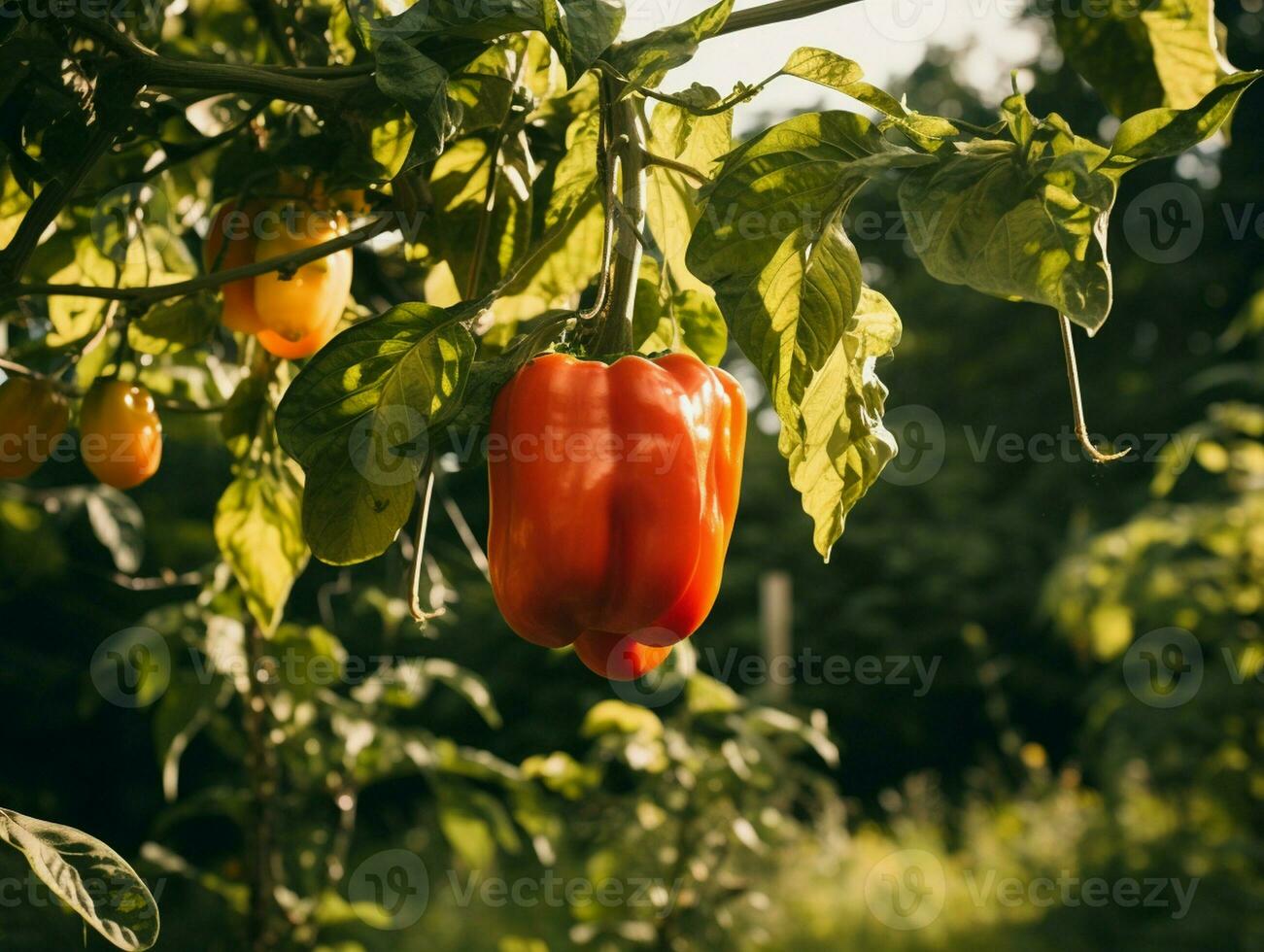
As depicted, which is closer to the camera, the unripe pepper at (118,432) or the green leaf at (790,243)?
the green leaf at (790,243)

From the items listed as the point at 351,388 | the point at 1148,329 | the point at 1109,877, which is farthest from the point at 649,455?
the point at 1148,329

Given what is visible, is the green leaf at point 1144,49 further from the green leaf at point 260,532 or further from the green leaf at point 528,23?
the green leaf at point 260,532

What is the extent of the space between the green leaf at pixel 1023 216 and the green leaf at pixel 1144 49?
35 centimetres

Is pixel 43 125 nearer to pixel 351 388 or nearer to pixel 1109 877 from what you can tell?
pixel 351 388

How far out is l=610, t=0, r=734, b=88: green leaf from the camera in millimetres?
583

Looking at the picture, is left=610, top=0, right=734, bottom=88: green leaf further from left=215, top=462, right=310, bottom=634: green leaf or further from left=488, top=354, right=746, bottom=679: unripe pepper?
left=215, top=462, right=310, bottom=634: green leaf

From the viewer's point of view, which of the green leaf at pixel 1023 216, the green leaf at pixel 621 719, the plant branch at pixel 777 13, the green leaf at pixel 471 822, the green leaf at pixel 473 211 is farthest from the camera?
the green leaf at pixel 621 719

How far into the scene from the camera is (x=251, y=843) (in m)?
1.49

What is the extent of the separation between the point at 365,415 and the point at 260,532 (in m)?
0.40

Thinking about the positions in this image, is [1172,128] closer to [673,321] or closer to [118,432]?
[673,321]

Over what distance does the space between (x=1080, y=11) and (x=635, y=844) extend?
140cm

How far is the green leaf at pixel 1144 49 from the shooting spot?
833mm

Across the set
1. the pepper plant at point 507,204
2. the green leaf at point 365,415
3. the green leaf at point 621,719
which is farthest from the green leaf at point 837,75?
the green leaf at point 621,719

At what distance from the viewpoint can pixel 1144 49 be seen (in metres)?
0.85
